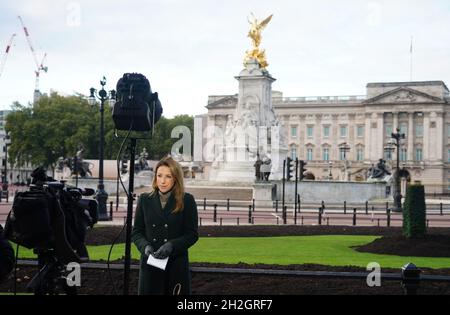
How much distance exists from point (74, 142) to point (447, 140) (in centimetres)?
6174

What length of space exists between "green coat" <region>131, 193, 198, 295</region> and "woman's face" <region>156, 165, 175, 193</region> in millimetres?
125

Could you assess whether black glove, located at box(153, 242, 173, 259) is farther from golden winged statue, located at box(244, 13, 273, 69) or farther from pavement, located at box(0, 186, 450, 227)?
golden winged statue, located at box(244, 13, 273, 69)

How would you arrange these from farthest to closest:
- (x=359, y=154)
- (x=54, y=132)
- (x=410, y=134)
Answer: (x=359, y=154)
(x=410, y=134)
(x=54, y=132)

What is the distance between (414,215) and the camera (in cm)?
1998

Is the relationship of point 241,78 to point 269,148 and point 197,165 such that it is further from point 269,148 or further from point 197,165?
point 197,165

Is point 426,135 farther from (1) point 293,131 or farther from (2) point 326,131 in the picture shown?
(1) point 293,131

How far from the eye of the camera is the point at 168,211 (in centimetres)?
790

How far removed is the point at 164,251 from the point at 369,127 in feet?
390

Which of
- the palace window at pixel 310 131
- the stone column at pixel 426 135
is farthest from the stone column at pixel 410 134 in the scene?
the palace window at pixel 310 131

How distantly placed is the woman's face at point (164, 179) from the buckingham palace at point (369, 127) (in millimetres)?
107176

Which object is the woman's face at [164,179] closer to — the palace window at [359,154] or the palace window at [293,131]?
the palace window at [359,154]

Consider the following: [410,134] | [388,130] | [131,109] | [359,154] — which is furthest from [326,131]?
[131,109]

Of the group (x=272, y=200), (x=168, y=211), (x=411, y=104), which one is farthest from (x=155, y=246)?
(x=411, y=104)
